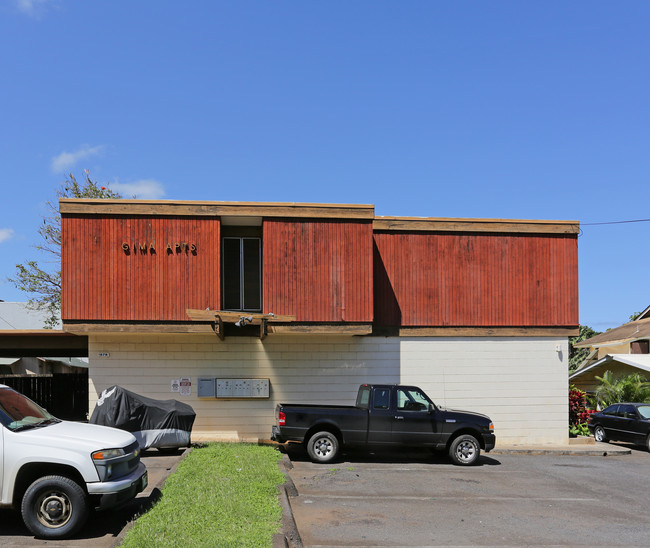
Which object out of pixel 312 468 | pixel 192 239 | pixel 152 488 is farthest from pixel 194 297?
pixel 152 488

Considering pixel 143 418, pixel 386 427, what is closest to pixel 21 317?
pixel 143 418

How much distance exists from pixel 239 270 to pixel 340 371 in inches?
172

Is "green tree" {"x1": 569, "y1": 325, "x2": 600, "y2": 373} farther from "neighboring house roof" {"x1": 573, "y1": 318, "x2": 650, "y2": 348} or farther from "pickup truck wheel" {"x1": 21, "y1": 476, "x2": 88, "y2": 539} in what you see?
"pickup truck wheel" {"x1": 21, "y1": 476, "x2": 88, "y2": 539}

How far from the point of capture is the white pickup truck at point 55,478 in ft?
26.0

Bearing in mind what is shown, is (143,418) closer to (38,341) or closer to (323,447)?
(323,447)

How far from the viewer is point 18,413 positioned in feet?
28.3

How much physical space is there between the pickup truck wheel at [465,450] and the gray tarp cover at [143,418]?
21.4 feet

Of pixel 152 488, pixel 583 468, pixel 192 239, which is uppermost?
pixel 192 239

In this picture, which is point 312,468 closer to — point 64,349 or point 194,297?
point 194,297

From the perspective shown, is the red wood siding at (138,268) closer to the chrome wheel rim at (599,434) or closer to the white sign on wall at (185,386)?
the white sign on wall at (185,386)

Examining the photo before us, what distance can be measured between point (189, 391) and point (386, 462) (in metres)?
6.23

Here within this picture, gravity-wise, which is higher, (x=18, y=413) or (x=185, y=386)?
(x=18, y=413)

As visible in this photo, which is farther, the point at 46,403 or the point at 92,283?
the point at 46,403

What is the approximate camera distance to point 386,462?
612 inches
